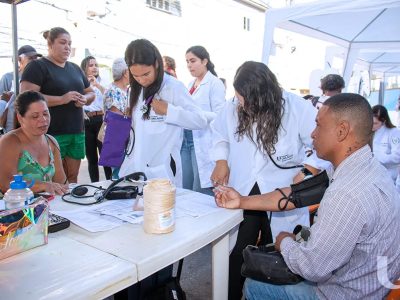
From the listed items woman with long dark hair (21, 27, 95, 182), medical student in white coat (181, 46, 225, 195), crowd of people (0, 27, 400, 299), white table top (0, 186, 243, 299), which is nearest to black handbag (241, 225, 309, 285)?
crowd of people (0, 27, 400, 299)

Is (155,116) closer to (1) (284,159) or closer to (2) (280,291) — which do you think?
(1) (284,159)

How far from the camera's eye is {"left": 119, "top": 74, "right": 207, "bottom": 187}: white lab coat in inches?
84.0

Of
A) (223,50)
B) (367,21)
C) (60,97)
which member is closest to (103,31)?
(223,50)

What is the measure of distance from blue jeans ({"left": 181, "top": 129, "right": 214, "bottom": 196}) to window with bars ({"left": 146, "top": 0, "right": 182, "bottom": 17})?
1053 centimetres

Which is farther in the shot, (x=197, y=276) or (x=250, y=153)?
(x=197, y=276)

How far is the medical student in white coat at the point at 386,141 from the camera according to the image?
3775 mm

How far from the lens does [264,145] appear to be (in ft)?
5.99

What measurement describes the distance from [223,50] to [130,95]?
1322 centimetres

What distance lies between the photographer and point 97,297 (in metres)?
0.94

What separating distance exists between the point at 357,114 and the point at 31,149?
182 cm

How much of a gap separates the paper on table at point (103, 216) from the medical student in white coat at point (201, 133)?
5.08 feet

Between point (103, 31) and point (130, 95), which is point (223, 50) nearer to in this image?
point (103, 31)

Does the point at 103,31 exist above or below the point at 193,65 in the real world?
above

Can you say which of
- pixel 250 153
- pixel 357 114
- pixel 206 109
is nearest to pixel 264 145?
pixel 250 153
